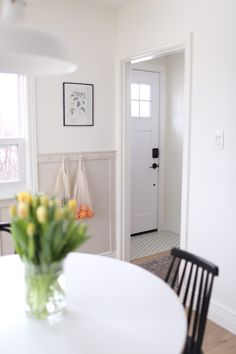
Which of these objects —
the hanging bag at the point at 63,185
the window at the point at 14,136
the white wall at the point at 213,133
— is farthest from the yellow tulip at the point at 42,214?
A: the hanging bag at the point at 63,185

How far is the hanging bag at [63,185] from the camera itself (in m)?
3.34

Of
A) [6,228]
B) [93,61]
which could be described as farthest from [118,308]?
[93,61]

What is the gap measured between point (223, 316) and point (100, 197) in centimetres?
163

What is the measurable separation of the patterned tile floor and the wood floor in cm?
148

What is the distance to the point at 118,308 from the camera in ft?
4.58

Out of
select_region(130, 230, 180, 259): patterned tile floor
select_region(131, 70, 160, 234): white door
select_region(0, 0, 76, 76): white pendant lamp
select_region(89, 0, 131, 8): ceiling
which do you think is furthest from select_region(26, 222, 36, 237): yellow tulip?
select_region(131, 70, 160, 234): white door

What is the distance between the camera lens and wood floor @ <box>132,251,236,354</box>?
2.39m

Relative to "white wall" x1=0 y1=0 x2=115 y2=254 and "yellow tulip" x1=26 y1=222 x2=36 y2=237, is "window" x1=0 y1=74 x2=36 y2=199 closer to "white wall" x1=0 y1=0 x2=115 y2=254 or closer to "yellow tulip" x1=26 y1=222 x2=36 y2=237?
"white wall" x1=0 y1=0 x2=115 y2=254

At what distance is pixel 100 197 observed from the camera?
369 centimetres

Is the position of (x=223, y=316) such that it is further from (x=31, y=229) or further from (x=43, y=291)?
(x=31, y=229)

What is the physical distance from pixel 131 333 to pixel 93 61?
2.79 m

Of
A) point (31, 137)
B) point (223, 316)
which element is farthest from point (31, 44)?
point (223, 316)

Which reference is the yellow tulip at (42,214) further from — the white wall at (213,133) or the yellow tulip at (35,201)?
the white wall at (213,133)

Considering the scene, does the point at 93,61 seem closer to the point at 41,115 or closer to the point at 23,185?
the point at 41,115
